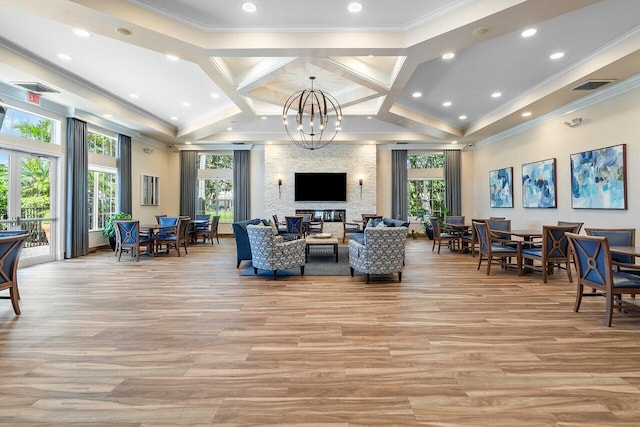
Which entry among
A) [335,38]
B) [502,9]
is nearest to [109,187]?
[335,38]

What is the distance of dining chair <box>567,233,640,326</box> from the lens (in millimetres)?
3150

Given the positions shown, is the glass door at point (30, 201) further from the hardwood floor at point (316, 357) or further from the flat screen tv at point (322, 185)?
the flat screen tv at point (322, 185)

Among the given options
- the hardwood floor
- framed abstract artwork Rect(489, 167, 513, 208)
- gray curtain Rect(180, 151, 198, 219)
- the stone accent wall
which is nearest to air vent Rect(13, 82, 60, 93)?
the hardwood floor

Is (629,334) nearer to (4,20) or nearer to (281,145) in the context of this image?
(4,20)

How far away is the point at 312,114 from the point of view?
6.25 meters

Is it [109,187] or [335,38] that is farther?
[109,187]

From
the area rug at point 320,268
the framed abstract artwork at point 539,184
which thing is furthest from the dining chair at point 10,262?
the framed abstract artwork at point 539,184

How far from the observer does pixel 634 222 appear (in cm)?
534

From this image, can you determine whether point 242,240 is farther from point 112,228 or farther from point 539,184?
point 539,184

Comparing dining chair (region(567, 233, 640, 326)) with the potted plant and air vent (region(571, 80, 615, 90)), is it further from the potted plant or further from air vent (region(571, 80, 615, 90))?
the potted plant

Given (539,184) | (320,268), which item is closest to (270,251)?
(320,268)

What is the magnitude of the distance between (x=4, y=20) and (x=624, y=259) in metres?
8.61

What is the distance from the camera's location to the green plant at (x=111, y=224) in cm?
791

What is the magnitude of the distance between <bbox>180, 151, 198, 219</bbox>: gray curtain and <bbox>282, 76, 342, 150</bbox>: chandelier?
165 inches
